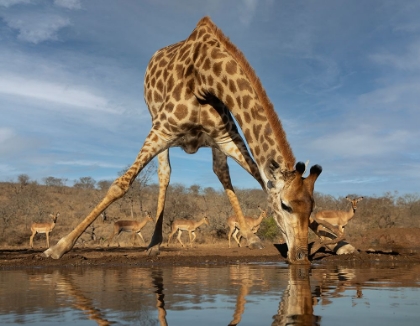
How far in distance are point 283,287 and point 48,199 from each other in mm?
44779

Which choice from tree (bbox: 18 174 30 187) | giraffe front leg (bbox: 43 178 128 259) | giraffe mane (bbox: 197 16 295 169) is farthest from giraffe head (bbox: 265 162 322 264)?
tree (bbox: 18 174 30 187)

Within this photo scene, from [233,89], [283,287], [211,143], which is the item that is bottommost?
[283,287]

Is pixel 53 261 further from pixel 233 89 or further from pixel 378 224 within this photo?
pixel 378 224

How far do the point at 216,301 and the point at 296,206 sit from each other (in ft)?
8.32

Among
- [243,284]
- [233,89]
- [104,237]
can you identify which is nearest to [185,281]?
[243,284]

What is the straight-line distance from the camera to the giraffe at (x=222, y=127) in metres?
5.75

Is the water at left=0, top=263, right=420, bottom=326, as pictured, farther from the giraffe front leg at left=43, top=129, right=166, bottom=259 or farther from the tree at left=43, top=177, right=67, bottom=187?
the tree at left=43, top=177, right=67, bottom=187

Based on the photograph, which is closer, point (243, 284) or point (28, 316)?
point (28, 316)

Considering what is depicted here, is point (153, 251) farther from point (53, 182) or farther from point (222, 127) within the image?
point (53, 182)

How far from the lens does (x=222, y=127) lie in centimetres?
822

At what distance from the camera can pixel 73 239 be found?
25.1 ft

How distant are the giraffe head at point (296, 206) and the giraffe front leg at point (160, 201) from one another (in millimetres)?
4555

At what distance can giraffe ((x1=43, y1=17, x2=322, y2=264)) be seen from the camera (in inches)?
226

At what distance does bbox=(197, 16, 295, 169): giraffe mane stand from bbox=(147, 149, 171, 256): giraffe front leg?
135 inches
